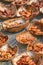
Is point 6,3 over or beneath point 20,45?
over

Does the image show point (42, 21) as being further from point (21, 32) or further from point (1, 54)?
point (1, 54)

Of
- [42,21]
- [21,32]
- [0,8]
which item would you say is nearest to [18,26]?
[21,32]

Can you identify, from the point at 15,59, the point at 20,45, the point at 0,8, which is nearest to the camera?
the point at 15,59

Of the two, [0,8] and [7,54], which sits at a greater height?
[0,8]

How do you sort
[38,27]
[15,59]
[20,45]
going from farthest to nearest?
[38,27] → [20,45] → [15,59]

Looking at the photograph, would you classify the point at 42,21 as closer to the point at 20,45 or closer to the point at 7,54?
the point at 20,45

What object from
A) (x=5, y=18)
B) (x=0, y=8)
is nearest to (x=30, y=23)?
(x=5, y=18)

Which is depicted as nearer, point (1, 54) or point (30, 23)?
point (1, 54)

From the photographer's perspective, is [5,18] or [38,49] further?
[5,18]

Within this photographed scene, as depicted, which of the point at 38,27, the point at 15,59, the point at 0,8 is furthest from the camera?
the point at 0,8
